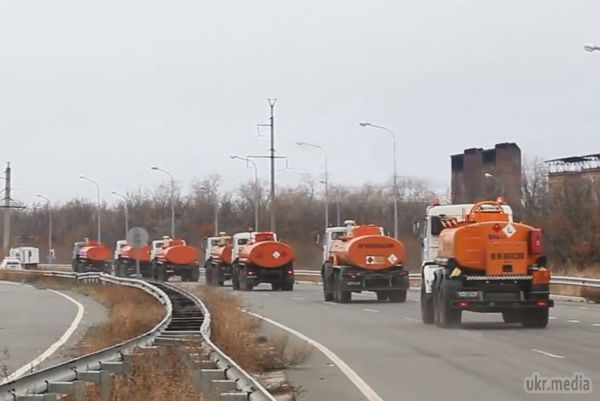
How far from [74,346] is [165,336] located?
674cm

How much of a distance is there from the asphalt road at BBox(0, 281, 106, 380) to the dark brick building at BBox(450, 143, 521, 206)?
4466cm

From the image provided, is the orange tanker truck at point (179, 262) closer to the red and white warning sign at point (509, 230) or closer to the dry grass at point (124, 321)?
the dry grass at point (124, 321)

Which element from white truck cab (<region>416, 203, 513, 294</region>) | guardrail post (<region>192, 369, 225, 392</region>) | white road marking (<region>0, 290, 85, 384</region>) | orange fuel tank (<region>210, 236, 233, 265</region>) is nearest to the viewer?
guardrail post (<region>192, 369, 225, 392</region>)

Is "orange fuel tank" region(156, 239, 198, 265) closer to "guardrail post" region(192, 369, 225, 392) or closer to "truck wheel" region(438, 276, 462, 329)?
"truck wheel" region(438, 276, 462, 329)

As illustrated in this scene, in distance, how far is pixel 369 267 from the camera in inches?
1593

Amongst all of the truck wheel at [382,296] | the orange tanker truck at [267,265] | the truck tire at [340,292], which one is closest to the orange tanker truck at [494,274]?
the truck tire at [340,292]

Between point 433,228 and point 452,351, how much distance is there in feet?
31.6

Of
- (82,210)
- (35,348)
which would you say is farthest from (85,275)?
(82,210)

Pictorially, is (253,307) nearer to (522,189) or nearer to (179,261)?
(179,261)

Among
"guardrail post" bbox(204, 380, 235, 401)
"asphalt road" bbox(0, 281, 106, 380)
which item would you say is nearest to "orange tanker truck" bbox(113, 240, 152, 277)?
"asphalt road" bbox(0, 281, 106, 380)

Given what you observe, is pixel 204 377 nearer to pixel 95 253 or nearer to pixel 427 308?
pixel 427 308

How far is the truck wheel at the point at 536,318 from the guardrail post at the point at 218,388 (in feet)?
53.7

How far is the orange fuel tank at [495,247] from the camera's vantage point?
26.0 metres

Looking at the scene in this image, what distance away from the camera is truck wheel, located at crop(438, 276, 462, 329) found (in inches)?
1019
